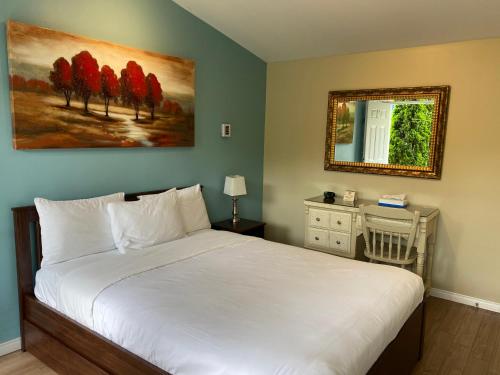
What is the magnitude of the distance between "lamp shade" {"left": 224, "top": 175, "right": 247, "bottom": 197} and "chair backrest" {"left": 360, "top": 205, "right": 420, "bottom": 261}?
3.99 ft

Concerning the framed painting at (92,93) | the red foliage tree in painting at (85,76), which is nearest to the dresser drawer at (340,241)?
the framed painting at (92,93)

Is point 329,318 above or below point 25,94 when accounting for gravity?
below

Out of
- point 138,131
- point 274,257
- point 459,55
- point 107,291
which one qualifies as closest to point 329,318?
point 274,257

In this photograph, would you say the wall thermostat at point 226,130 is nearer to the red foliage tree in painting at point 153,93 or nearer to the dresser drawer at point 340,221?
the red foliage tree in painting at point 153,93

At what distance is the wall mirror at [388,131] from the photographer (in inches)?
137

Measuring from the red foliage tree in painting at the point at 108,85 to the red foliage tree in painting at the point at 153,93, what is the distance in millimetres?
277

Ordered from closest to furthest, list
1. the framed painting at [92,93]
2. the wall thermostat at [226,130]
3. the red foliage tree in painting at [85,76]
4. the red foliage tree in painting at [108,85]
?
1. the framed painting at [92,93]
2. the red foliage tree in painting at [85,76]
3. the red foliage tree in painting at [108,85]
4. the wall thermostat at [226,130]

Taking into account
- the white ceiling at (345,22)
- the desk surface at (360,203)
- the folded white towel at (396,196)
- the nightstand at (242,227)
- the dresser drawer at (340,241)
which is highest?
the white ceiling at (345,22)

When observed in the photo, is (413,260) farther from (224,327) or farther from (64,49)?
(64,49)

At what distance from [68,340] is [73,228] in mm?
695

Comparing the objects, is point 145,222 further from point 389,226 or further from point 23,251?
point 389,226

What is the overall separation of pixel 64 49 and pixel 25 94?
0.41 m

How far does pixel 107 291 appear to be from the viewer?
2086 millimetres

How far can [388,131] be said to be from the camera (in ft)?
12.2
